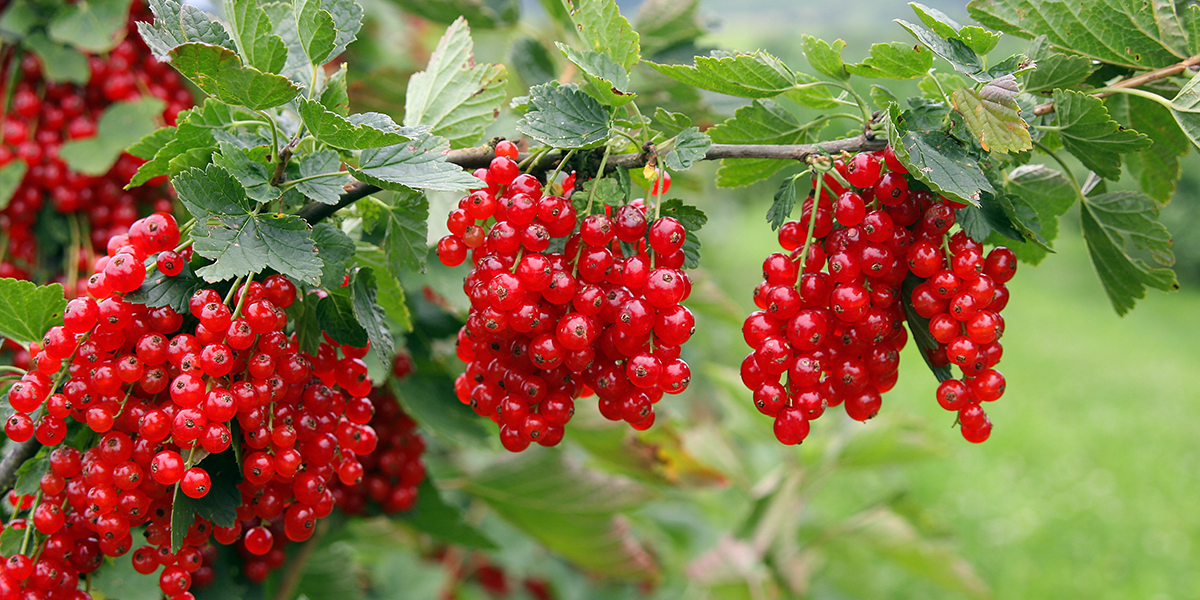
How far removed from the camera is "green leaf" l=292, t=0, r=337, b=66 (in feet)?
2.36

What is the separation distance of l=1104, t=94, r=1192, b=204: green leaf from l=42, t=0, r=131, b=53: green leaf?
5.25 ft

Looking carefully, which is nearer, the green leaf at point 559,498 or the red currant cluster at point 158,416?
the red currant cluster at point 158,416

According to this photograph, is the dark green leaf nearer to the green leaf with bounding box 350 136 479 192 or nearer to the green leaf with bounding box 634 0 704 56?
the green leaf with bounding box 350 136 479 192

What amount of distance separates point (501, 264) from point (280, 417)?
259 mm

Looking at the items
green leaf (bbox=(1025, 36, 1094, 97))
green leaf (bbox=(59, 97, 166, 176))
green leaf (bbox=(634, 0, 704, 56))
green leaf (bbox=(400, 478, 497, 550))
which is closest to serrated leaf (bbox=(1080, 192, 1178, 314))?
green leaf (bbox=(1025, 36, 1094, 97))

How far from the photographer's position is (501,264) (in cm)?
71

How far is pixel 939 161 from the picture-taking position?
2.32ft

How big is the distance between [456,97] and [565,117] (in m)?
Result: 0.23

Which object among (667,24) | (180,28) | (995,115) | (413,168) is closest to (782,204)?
(995,115)

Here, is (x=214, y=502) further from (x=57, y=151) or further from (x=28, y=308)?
(x=57, y=151)

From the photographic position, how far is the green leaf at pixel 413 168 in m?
0.69

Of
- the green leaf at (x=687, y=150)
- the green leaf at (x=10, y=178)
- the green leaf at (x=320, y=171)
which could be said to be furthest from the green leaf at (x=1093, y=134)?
the green leaf at (x=10, y=178)

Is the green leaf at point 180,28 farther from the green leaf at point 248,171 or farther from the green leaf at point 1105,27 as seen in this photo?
the green leaf at point 1105,27

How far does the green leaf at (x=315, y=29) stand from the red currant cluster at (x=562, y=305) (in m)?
0.19
